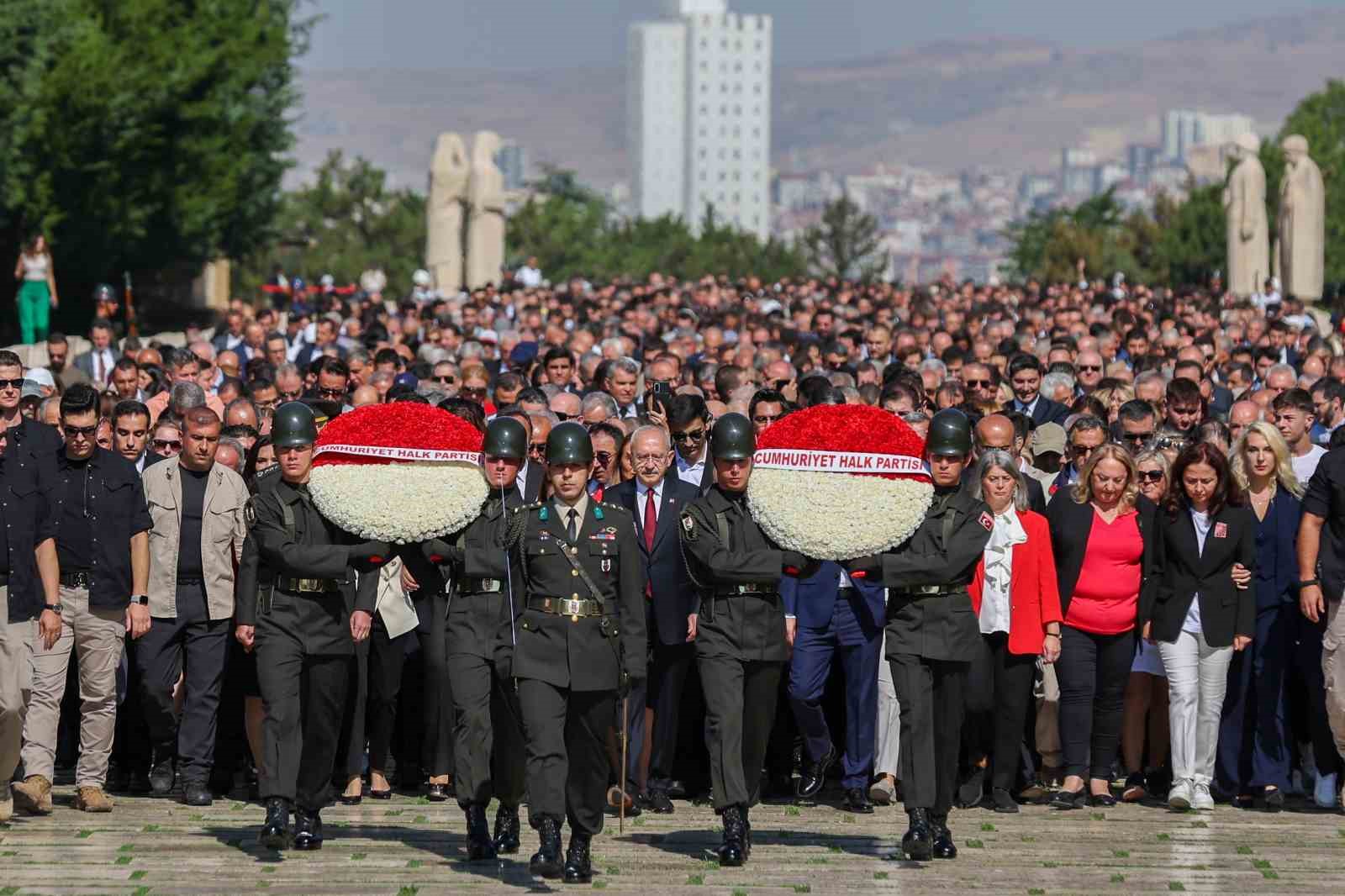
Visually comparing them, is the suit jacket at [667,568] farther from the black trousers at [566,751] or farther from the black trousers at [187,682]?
the black trousers at [187,682]

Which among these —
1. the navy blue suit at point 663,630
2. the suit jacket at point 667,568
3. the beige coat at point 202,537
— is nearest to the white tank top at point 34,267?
the beige coat at point 202,537

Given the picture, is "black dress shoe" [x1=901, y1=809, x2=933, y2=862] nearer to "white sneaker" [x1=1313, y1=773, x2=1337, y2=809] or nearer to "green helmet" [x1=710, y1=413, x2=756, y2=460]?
"green helmet" [x1=710, y1=413, x2=756, y2=460]

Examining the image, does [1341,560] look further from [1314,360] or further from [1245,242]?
[1245,242]

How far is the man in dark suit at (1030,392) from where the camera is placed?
16.4 meters

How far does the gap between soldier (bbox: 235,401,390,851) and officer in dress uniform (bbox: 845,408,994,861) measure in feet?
7.81

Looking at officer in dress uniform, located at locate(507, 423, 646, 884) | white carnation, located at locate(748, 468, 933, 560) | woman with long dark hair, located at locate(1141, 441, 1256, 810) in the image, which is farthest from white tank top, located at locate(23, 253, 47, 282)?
white carnation, located at locate(748, 468, 933, 560)

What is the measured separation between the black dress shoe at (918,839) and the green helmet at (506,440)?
238 cm

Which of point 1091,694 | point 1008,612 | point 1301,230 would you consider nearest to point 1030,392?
point 1091,694

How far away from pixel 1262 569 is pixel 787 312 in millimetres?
23262

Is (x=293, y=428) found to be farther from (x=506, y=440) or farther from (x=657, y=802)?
(x=657, y=802)

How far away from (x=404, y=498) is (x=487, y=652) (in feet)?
2.60

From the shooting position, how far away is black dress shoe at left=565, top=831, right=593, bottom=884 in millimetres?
10680

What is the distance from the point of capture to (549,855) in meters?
10.6

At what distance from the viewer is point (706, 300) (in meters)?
37.5
